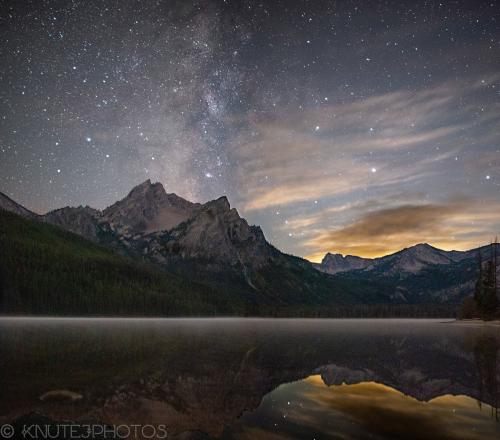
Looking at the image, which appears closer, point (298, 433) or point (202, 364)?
point (298, 433)

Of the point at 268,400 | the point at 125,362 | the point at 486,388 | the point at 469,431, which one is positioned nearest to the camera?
the point at 469,431

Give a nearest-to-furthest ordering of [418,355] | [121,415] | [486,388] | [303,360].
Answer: [121,415] → [486,388] → [303,360] → [418,355]

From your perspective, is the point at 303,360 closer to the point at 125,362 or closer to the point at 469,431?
the point at 125,362

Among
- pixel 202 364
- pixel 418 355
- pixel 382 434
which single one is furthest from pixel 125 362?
pixel 418 355

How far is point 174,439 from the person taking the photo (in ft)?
52.1

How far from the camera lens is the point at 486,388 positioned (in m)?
26.0

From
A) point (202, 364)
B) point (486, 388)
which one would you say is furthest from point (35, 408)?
point (486, 388)

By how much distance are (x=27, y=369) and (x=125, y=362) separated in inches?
310

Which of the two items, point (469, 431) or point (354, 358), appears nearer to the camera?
point (469, 431)

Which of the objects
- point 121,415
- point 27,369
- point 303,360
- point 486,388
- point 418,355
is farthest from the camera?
point 418,355

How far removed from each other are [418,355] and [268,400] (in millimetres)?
29323

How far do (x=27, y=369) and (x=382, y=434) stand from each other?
80.7 feet

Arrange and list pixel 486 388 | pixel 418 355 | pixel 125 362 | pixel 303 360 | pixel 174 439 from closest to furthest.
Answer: pixel 174 439 → pixel 486 388 → pixel 125 362 → pixel 303 360 → pixel 418 355

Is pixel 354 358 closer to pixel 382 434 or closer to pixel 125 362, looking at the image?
pixel 125 362
